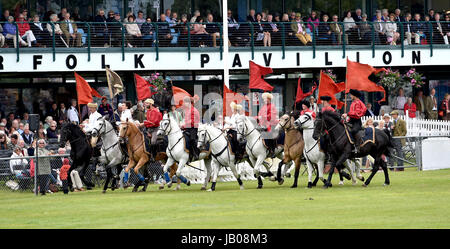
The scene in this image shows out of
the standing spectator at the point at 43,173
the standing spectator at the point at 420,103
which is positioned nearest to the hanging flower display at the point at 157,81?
the standing spectator at the point at 43,173

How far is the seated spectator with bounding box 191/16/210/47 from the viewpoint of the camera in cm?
3719

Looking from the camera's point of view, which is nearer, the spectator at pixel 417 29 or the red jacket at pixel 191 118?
the red jacket at pixel 191 118

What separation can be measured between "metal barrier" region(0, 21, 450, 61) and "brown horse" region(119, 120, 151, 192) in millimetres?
10683

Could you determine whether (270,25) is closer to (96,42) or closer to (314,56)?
(314,56)

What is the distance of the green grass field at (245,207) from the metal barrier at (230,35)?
1094cm

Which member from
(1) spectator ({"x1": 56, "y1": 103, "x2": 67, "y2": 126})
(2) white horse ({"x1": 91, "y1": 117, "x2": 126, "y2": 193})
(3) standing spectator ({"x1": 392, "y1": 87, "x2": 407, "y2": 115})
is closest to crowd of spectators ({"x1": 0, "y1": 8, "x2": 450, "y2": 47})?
(3) standing spectator ({"x1": 392, "y1": 87, "x2": 407, "y2": 115})

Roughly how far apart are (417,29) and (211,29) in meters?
8.80

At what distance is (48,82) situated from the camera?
38.2 m

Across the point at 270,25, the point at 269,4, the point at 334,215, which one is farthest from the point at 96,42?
the point at 334,215

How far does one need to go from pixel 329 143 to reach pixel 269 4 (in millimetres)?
20177

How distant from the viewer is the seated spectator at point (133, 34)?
3656 centimetres

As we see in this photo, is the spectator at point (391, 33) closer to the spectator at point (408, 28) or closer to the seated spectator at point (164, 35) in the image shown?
the spectator at point (408, 28)

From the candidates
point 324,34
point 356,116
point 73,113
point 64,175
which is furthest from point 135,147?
point 324,34

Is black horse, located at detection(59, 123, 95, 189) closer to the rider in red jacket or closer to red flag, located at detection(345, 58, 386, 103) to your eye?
the rider in red jacket
